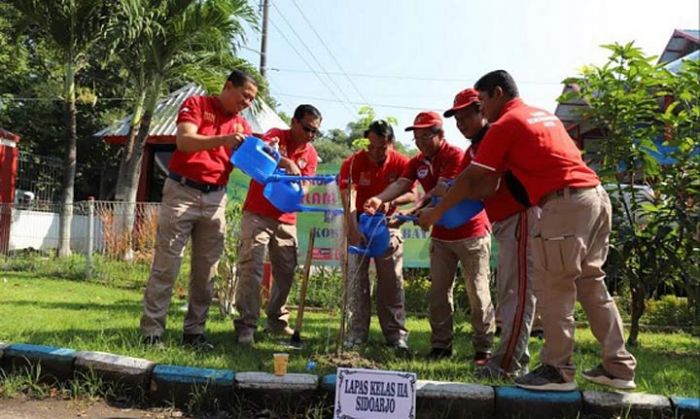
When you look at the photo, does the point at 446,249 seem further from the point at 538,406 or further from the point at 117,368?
the point at 117,368

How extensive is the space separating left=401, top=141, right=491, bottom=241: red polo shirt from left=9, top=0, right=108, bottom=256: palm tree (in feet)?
26.3

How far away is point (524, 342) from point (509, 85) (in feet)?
5.06

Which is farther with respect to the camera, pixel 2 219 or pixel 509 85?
pixel 2 219

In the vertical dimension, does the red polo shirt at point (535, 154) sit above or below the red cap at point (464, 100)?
below

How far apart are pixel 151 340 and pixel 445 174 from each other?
7.92 feet

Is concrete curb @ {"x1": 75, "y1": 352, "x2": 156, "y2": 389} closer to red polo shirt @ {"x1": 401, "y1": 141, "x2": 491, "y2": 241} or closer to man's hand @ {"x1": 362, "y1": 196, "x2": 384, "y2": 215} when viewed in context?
man's hand @ {"x1": 362, "y1": 196, "x2": 384, "y2": 215}

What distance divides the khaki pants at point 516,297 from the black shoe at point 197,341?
1926 millimetres

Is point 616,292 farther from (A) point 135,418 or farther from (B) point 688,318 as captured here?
(A) point 135,418

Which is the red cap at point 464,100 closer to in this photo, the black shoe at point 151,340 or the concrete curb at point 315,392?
the concrete curb at point 315,392

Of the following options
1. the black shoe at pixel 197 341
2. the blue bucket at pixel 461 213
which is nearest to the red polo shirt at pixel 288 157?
the black shoe at pixel 197 341

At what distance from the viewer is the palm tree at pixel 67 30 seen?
412 inches

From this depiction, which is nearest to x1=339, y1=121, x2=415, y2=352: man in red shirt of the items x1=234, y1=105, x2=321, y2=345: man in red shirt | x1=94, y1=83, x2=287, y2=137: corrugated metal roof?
x1=234, y1=105, x2=321, y2=345: man in red shirt

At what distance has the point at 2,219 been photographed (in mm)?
11266

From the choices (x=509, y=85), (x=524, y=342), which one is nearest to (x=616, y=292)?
(x=524, y=342)
